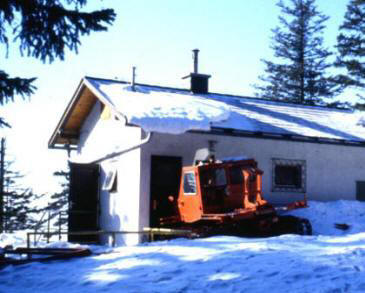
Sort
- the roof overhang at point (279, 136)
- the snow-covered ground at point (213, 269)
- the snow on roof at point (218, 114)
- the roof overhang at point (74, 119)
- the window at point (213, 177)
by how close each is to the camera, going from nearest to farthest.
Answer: the snow-covered ground at point (213, 269) → the window at point (213, 177) → the snow on roof at point (218, 114) → the roof overhang at point (279, 136) → the roof overhang at point (74, 119)

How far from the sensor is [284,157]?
19812 mm

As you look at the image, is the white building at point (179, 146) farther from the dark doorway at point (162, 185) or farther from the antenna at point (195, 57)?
the antenna at point (195, 57)

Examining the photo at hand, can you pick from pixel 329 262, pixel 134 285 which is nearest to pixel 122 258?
pixel 134 285

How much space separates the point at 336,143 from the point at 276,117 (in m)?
2.40

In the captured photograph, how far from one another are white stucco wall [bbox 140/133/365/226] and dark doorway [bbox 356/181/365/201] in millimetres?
174

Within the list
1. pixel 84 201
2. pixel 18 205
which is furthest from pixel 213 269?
pixel 18 205

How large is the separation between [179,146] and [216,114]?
1591 mm

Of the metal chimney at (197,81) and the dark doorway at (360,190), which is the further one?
the metal chimney at (197,81)

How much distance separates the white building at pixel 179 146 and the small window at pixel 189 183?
47.1 inches

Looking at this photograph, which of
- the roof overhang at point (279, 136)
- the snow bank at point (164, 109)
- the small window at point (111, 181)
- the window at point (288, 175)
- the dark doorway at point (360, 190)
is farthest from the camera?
the dark doorway at point (360, 190)

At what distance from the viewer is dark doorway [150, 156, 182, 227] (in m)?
17.9

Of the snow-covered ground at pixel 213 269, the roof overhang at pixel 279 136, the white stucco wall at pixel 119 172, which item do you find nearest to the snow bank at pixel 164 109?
the roof overhang at pixel 279 136

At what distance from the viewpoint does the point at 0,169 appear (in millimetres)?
41188

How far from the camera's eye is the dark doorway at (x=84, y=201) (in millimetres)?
20031
